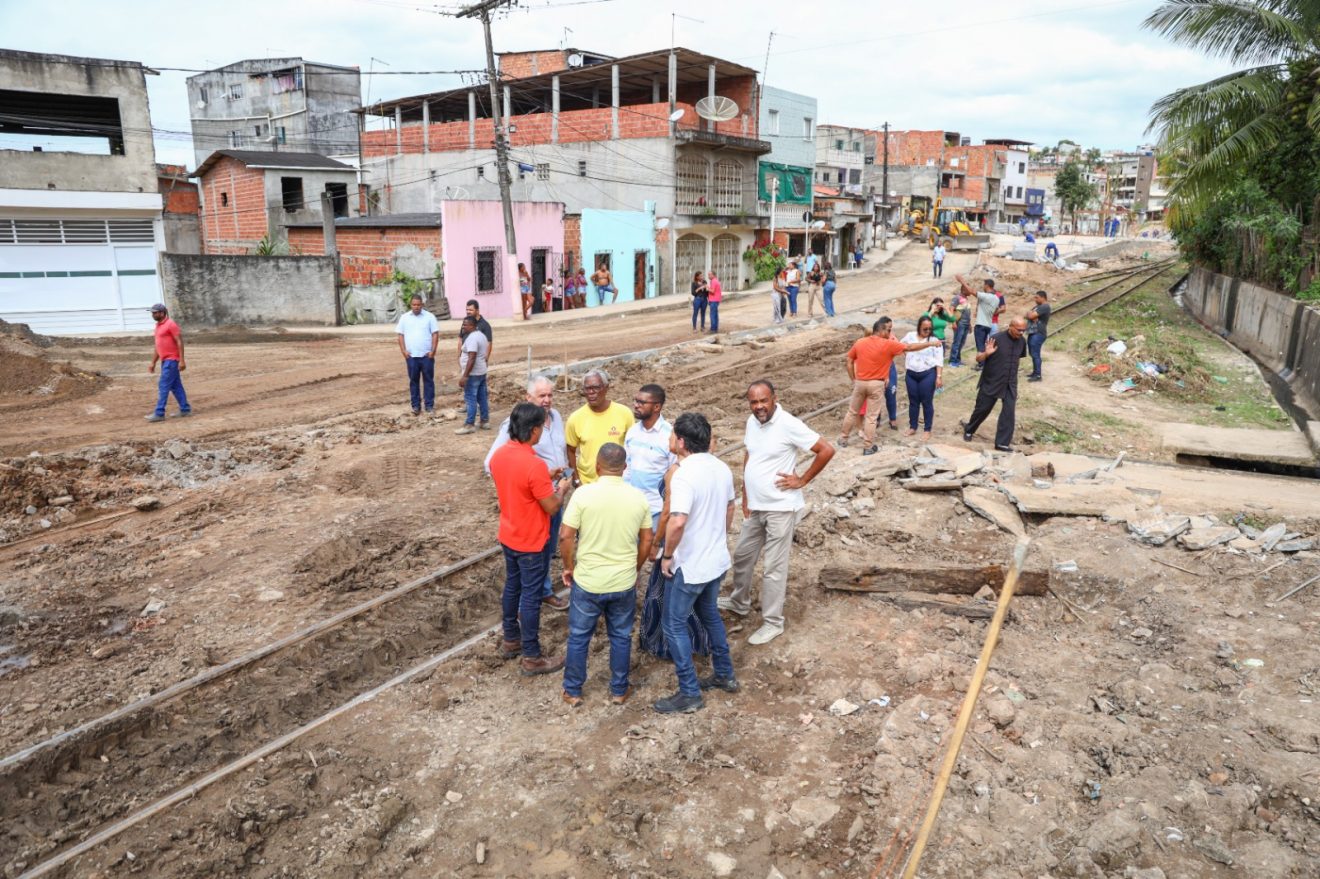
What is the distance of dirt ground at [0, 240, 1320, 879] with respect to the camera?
14.4ft

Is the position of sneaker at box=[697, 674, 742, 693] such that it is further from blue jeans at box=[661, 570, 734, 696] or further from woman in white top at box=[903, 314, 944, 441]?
woman in white top at box=[903, 314, 944, 441]

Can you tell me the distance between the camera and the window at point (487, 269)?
2783 centimetres

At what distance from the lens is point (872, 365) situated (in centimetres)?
1043

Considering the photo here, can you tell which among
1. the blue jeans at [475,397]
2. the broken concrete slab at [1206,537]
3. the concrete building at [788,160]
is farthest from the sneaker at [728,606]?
the concrete building at [788,160]

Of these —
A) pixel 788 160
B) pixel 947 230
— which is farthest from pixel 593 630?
pixel 947 230

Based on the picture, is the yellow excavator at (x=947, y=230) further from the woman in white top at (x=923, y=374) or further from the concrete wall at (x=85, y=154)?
the woman in white top at (x=923, y=374)

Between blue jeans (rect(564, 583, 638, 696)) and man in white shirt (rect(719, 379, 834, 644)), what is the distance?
119cm

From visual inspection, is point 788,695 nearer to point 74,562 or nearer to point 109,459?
point 74,562

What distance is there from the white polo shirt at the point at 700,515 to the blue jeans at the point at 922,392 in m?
6.32

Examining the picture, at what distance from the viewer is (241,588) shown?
289 inches

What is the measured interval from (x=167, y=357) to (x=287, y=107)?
42.0m

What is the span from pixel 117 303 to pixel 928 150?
226 ft

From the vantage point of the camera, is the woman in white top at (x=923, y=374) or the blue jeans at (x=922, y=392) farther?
the blue jeans at (x=922, y=392)

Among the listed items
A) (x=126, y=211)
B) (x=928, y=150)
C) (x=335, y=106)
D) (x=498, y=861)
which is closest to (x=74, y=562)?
(x=498, y=861)
